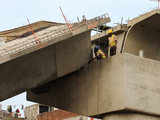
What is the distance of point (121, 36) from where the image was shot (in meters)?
27.6

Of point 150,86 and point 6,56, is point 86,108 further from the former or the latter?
point 6,56

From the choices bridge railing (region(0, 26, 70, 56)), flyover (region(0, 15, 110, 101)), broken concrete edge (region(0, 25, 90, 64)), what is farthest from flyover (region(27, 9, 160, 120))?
bridge railing (region(0, 26, 70, 56))

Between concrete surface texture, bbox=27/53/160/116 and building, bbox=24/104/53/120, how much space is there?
2772cm

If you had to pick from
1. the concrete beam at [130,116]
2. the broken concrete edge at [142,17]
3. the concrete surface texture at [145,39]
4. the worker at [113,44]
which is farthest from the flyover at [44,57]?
the concrete beam at [130,116]

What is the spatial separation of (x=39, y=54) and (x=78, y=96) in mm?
4499

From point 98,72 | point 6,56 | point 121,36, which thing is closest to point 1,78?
point 6,56

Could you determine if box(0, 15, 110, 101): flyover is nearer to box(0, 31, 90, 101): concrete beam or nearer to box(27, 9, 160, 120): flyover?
box(0, 31, 90, 101): concrete beam

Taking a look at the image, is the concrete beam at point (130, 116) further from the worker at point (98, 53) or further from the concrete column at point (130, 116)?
the worker at point (98, 53)

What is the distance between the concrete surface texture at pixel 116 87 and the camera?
81.9 feet

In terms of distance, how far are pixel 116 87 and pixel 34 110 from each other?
3241cm

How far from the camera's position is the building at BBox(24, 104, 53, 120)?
5556 cm

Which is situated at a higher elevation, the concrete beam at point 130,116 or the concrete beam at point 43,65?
the concrete beam at point 43,65

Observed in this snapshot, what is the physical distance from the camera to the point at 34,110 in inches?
2219

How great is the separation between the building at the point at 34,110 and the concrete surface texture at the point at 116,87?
27.7 meters
